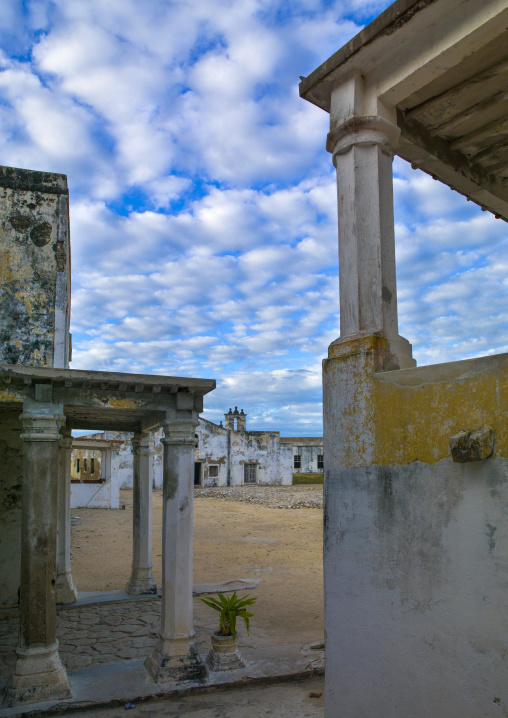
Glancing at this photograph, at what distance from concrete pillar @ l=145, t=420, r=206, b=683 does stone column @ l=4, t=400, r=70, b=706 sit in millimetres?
991

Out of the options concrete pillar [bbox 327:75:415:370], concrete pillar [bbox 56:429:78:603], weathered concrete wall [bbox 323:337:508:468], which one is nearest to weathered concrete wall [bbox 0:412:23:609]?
concrete pillar [bbox 56:429:78:603]

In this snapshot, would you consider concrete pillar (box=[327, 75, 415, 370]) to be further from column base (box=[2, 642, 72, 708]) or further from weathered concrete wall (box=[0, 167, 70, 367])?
weathered concrete wall (box=[0, 167, 70, 367])

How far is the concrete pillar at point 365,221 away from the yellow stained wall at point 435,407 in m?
0.30

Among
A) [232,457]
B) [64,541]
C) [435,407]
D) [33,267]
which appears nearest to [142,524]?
[64,541]

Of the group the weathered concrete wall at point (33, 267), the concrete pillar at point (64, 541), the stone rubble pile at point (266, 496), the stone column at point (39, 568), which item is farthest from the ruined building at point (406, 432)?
the stone rubble pile at point (266, 496)

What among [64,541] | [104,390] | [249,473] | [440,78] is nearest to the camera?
[440,78]

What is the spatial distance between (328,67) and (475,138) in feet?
3.87

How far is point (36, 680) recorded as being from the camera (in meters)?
4.91

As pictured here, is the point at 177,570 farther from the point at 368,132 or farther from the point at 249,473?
the point at 249,473

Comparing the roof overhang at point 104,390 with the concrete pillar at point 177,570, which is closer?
the roof overhang at point 104,390

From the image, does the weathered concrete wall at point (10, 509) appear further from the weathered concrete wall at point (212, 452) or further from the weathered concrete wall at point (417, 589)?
the weathered concrete wall at point (212, 452)

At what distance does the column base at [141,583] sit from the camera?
8.84 metres

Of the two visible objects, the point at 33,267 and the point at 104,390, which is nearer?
the point at 104,390

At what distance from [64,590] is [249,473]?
28.5m
